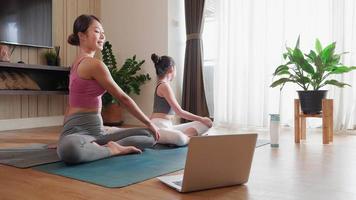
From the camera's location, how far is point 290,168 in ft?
5.92

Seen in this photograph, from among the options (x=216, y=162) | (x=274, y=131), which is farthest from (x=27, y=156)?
(x=274, y=131)

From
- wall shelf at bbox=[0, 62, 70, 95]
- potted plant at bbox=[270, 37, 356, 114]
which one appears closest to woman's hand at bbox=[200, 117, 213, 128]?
potted plant at bbox=[270, 37, 356, 114]

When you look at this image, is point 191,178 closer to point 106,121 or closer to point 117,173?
point 117,173

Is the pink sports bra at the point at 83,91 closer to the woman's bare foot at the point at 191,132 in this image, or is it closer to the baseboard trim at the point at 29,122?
the woman's bare foot at the point at 191,132

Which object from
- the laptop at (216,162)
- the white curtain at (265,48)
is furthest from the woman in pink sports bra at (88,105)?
the white curtain at (265,48)

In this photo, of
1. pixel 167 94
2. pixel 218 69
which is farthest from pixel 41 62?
pixel 167 94

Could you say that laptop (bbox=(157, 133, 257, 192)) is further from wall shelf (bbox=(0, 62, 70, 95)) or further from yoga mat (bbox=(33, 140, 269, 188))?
wall shelf (bbox=(0, 62, 70, 95))

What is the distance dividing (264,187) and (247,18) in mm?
2902

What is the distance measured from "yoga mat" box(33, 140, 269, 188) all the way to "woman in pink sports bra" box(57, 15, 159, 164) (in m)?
0.06

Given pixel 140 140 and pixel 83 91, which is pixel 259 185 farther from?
pixel 83 91

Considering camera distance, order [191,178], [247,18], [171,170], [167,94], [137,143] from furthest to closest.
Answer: [247,18] < [167,94] < [137,143] < [171,170] < [191,178]

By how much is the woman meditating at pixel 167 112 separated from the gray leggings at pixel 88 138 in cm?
21

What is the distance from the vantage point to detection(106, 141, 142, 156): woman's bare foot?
2.03 meters

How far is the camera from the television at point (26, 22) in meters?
3.77
